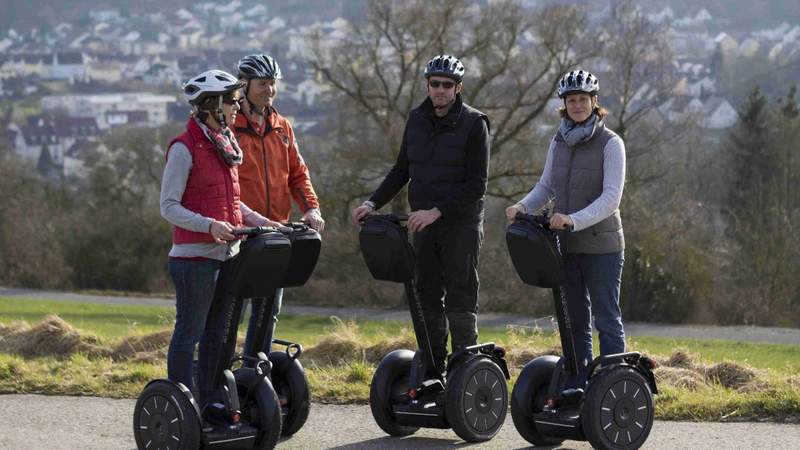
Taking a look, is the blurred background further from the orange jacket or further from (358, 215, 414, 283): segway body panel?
(358, 215, 414, 283): segway body panel

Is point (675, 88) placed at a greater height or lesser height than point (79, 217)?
greater

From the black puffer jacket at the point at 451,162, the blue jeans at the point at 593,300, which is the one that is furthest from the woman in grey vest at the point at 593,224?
the black puffer jacket at the point at 451,162

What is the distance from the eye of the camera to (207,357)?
696cm

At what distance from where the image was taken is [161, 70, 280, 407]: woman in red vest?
6789mm

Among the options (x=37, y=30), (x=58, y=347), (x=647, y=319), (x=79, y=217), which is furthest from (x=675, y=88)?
(x=37, y=30)

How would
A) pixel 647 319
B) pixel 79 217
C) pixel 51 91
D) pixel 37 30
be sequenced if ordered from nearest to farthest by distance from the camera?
pixel 647 319, pixel 79 217, pixel 51 91, pixel 37 30

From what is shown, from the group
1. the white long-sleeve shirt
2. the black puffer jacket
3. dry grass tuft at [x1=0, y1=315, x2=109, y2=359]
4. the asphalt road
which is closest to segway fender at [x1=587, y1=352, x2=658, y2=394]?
the asphalt road

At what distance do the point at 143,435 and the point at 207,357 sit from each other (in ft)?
1.63

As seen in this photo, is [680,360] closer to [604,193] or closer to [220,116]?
[604,193]

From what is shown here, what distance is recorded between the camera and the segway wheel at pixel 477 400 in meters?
7.29

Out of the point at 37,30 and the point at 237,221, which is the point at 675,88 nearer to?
the point at 237,221

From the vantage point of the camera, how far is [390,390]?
759cm

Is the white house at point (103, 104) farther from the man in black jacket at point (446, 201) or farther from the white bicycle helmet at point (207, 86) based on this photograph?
the white bicycle helmet at point (207, 86)

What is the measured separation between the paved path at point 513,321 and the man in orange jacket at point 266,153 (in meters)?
11.4
